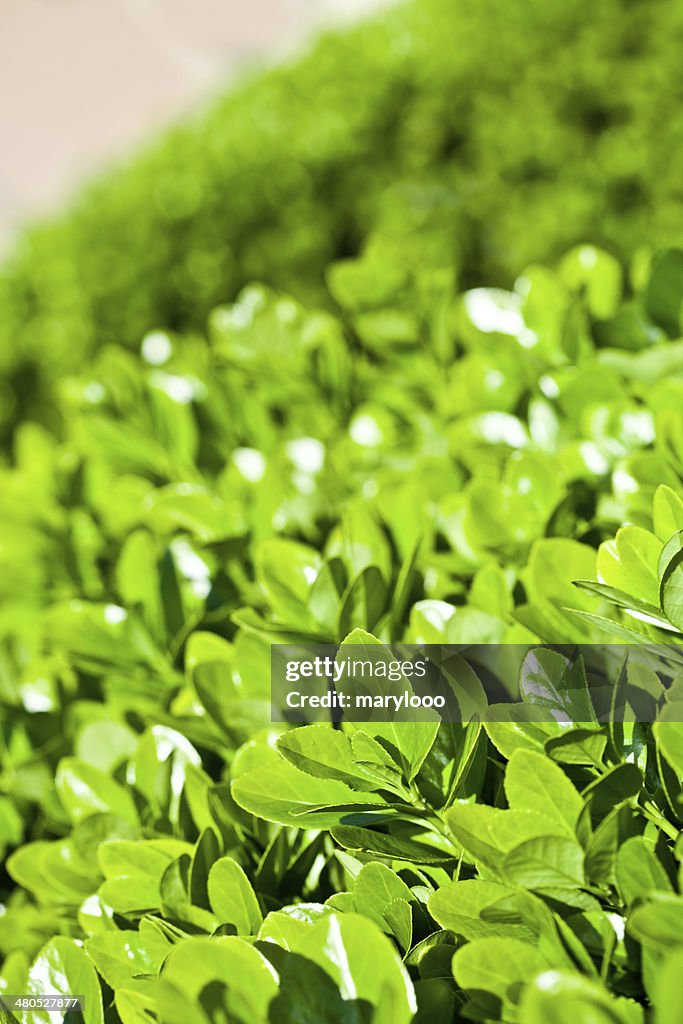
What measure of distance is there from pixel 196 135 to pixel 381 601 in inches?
184

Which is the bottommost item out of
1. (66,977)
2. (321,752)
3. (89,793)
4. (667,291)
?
(66,977)

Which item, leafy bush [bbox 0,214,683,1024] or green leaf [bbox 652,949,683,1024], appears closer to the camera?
green leaf [bbox 652,949,683,1024]

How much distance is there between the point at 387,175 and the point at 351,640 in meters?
4.12

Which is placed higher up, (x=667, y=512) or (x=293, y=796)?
(x=667, y=512)

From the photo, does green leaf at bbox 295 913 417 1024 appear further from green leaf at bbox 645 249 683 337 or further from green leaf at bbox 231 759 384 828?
green leaf at bbox 645 249 683 337

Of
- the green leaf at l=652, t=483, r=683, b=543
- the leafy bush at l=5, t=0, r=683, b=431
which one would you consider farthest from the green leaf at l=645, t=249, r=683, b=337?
the leafy bush at l=5, t=0, r=683, b=431

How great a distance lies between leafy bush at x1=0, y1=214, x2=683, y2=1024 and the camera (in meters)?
0.79

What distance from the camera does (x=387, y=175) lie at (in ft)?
15.0

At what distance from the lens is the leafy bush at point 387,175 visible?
13.3ft

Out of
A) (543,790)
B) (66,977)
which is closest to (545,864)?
(543,790)

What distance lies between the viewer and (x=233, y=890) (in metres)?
0.94

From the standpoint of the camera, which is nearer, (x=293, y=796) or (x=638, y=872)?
(x=638, y=872)

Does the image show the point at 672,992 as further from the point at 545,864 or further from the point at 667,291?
the point at 667,291

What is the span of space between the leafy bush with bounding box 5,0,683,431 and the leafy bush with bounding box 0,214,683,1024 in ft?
8.07
